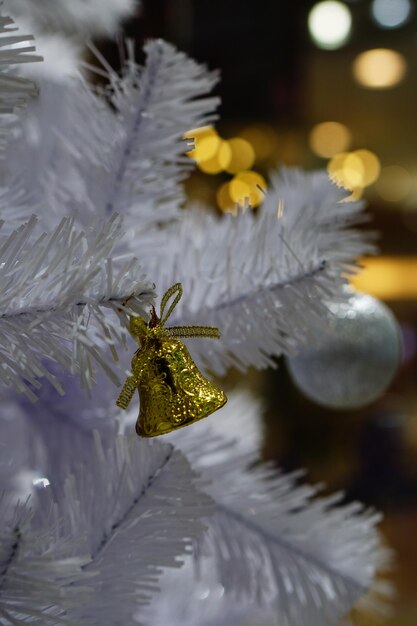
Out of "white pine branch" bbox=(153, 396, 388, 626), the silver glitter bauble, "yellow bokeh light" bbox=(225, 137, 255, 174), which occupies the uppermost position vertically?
the silver glitter bauble

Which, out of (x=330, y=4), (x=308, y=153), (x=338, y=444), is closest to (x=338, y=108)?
(x=308, y=153)

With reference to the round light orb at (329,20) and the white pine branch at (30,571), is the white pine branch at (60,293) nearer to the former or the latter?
the white pine branch at (30,571)

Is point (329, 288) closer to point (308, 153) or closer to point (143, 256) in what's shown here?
point (143, 256)

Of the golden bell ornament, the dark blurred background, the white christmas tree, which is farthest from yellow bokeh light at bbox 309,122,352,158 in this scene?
the golden bell ornament

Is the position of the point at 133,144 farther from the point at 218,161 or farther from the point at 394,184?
the point at 394,184

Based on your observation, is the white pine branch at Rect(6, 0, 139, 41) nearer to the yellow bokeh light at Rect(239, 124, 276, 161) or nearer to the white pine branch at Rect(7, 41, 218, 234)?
the white pine branch at Rect(7, 41, 218, 234)
